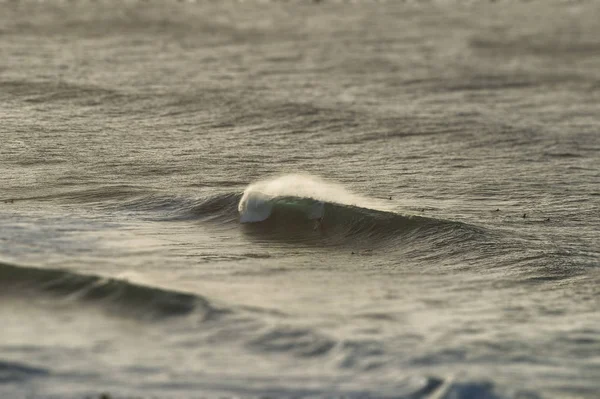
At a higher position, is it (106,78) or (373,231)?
(106,78)

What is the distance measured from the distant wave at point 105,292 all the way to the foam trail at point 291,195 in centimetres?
328

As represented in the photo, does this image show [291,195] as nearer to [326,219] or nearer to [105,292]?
[326,219]

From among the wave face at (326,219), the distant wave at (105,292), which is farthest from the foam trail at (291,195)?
the distant wave at (105,292)

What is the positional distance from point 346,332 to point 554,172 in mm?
7546

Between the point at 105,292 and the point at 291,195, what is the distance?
4199 millimetres

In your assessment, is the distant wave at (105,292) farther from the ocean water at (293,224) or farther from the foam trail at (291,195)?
the foam trail at (291,195)

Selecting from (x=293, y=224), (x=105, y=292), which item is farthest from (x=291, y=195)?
(x=105, y=292)

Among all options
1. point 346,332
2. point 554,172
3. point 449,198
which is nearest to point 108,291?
point 346,332

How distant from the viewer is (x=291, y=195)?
1364cm

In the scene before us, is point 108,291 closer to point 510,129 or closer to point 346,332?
point 346,332

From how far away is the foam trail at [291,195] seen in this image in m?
13.2

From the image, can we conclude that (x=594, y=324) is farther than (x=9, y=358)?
Yes

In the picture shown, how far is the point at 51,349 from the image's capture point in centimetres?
841

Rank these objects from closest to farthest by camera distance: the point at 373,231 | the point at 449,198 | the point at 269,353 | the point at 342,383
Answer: the point at 342,383, the point at 269,353, the point at 373,231, the point at 449,198
